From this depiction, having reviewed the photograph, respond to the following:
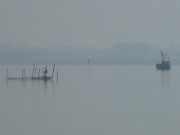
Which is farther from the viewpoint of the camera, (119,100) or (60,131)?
(119,100)

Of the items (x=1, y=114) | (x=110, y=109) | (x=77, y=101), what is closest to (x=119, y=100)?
(x=77, y=101)

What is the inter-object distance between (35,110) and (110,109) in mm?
3385

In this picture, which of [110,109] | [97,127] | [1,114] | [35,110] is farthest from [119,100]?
[97,127]

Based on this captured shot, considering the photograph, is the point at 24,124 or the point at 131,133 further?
the point at 24,124

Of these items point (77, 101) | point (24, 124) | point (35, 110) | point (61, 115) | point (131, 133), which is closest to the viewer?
point (131, 133)

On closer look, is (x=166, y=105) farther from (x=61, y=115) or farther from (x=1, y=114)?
(x=1, y=114)

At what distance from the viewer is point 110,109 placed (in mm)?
24156

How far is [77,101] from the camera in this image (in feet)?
93.6

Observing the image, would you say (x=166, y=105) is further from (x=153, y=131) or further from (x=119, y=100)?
(x=153, y=131)

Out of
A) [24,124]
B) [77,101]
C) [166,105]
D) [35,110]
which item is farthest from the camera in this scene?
[77,101]

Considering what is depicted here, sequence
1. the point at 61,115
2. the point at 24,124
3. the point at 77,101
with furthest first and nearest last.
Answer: the point at 77,101, the point at 61,115, the point at 24,124

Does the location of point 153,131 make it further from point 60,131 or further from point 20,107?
point 20,107

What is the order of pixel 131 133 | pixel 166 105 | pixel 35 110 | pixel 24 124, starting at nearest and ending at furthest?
pixel 131 133, pixel 24 124, pixel 35 110, pixel 166 105

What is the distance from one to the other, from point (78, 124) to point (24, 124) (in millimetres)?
1970
